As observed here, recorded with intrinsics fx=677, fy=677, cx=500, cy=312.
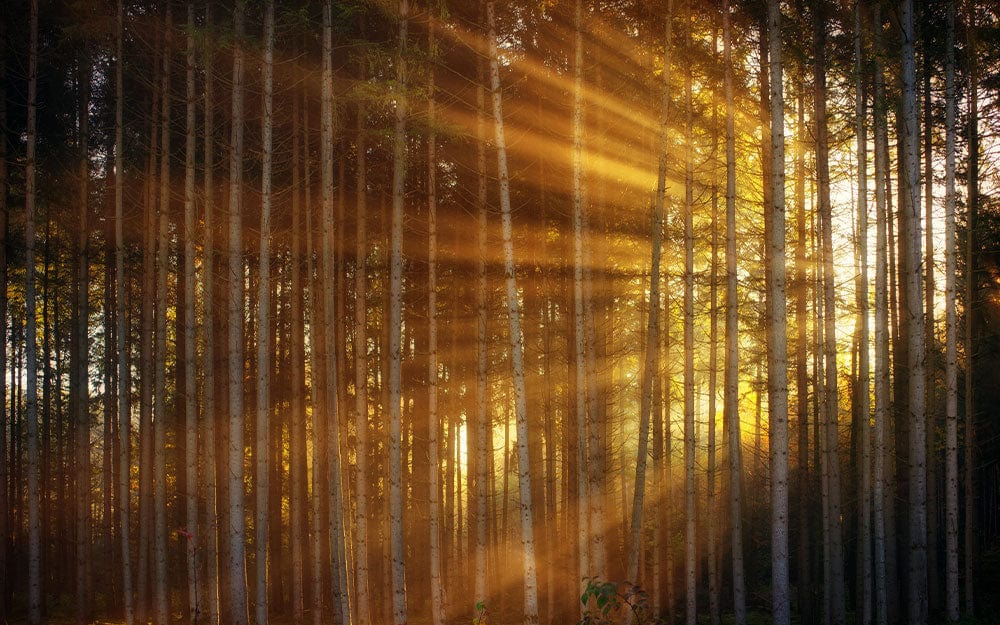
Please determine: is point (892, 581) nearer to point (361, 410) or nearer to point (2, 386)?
point (361, 410)

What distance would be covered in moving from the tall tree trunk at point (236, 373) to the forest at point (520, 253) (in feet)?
→ 0.18

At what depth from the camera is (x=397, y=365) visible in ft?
37.8

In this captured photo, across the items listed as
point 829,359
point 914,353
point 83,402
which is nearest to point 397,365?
point 83,402

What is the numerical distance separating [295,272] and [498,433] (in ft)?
52.7

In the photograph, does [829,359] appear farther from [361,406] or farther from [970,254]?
[361,406]

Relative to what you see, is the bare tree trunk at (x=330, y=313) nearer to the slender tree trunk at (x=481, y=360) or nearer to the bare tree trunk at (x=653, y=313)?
the slender tree trunk at (x=481, y=360)

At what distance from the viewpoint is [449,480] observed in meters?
22.4

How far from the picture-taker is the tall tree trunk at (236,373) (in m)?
11.2

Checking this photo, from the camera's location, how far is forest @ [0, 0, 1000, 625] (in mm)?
11836

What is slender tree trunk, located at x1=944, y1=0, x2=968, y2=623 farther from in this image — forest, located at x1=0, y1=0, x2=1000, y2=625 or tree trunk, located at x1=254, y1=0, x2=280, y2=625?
tree trunk, located at x1=254, y1=0, x2=280, y2=625

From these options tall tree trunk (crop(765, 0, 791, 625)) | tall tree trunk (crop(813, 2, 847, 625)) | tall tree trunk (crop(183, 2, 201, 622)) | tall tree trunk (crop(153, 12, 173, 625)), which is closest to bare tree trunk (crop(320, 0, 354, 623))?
tall tree trunk (crop(183, 2, 201, 622))

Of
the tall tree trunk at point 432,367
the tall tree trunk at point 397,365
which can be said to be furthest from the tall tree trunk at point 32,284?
the tall tree trunk at point 432,367

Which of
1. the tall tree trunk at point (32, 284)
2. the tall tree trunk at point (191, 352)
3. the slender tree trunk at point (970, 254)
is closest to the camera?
the tall tree trunk at point (191, 352)

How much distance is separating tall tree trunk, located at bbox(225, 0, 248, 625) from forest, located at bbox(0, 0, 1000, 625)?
0.18 ft
